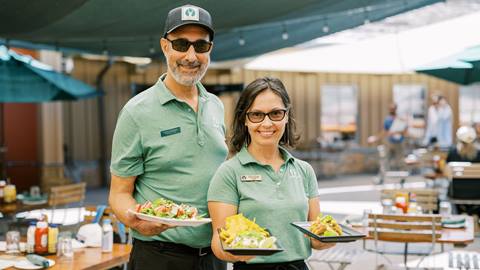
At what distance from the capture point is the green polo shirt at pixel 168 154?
281 cm

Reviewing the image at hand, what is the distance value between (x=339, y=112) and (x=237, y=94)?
6.26m

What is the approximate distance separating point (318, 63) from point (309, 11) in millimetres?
9990

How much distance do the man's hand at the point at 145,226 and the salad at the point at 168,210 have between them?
0.03 m

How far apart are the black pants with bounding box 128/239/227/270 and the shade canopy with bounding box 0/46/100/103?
7.09 meters

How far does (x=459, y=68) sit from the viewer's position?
8.91 meters

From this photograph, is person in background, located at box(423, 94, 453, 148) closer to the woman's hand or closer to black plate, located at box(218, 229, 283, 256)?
the woman's hand

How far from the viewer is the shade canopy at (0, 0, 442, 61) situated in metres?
6.40

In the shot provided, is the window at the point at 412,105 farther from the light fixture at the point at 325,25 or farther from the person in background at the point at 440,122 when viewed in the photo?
the light fixture at the point at 325,25

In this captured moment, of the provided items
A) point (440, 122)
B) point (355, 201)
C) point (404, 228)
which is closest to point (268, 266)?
point (404, 228)

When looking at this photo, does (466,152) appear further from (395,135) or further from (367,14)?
(395,135)

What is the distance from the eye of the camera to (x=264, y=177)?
2736 mm

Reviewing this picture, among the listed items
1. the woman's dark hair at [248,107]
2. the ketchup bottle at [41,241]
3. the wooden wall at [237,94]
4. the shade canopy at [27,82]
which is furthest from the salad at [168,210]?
the wooden wall at [237,94]

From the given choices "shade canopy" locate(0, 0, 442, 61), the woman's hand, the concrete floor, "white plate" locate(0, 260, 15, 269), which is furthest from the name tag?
the concrete floor

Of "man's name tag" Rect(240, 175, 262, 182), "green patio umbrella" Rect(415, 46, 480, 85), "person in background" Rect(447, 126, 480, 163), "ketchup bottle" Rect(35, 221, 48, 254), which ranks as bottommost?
"ketchup bottle" Rect(35, 221, 48, 254)
